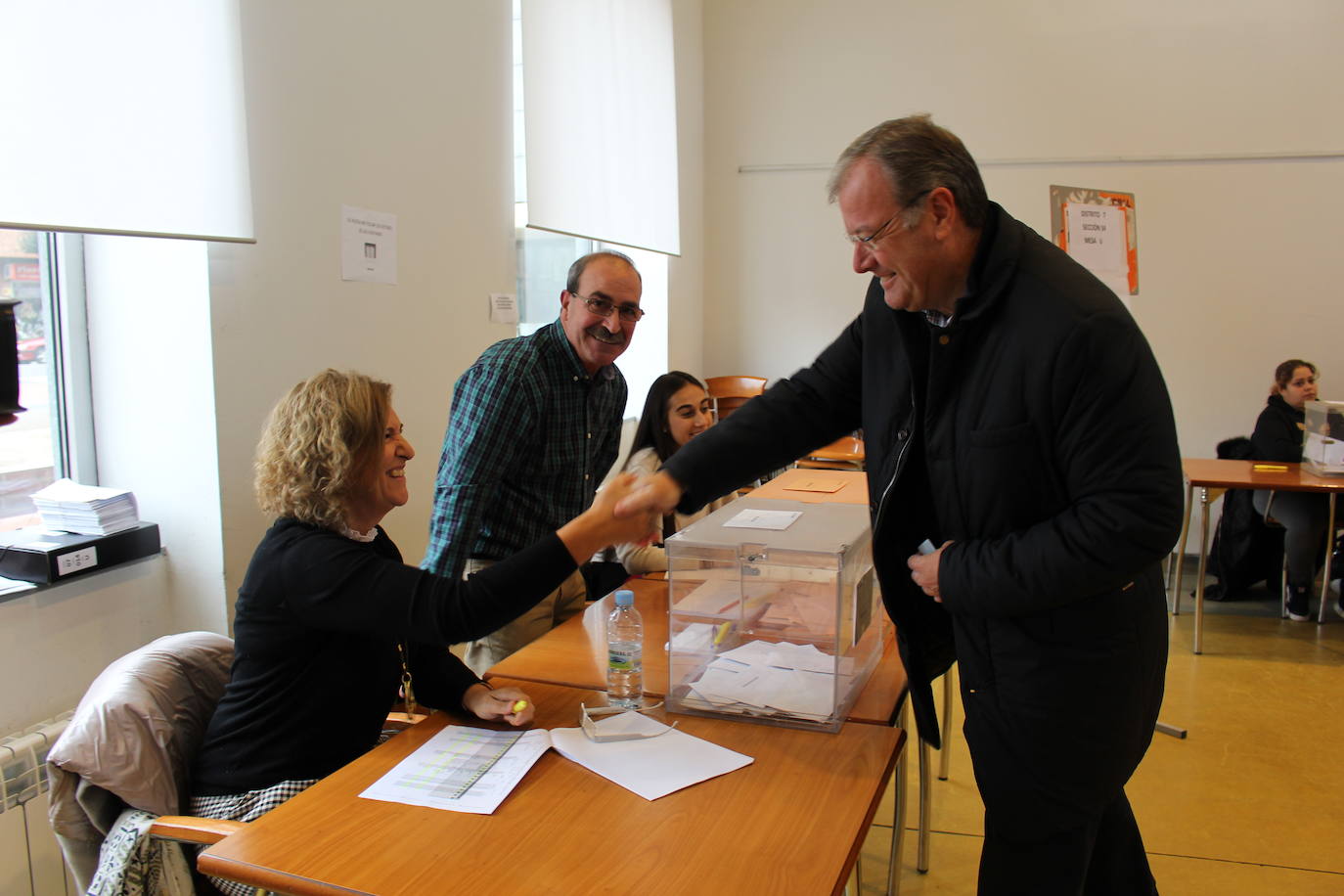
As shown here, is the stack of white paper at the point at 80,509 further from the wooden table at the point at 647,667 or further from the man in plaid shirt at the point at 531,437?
the wooden table at the point at 647,667

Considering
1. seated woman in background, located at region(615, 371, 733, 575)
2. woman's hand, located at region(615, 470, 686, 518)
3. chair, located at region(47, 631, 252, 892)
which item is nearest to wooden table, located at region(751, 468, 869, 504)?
seated woman in background, located at region(615, 371, 733, 575)

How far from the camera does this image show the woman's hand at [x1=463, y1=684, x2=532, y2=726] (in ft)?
5.71

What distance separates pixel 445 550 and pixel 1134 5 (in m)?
6.12

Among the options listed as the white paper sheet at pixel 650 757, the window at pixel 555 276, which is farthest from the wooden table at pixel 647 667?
the window at pixel 555 276

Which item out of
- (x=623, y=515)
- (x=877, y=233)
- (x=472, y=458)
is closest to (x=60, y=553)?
(x=472, y=458)

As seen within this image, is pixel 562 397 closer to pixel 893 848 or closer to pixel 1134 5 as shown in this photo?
pixel 893 848

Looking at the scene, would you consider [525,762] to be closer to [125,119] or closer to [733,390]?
[125,119]

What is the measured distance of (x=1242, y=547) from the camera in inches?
215

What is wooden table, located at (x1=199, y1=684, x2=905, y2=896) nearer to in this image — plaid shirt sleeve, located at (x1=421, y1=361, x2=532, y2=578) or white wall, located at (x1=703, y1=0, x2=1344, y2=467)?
plaid shirt sleeve, located at (x1=421, y1=361, x2=532, y2=578)

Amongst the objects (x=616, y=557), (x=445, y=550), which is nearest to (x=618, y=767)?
(x=445, y=550)

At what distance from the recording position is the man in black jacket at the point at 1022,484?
4.65 ft

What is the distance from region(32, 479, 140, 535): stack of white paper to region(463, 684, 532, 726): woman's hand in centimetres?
113

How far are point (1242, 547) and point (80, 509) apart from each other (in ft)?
18.3

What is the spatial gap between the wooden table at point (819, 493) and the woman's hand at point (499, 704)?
1.61 meters
